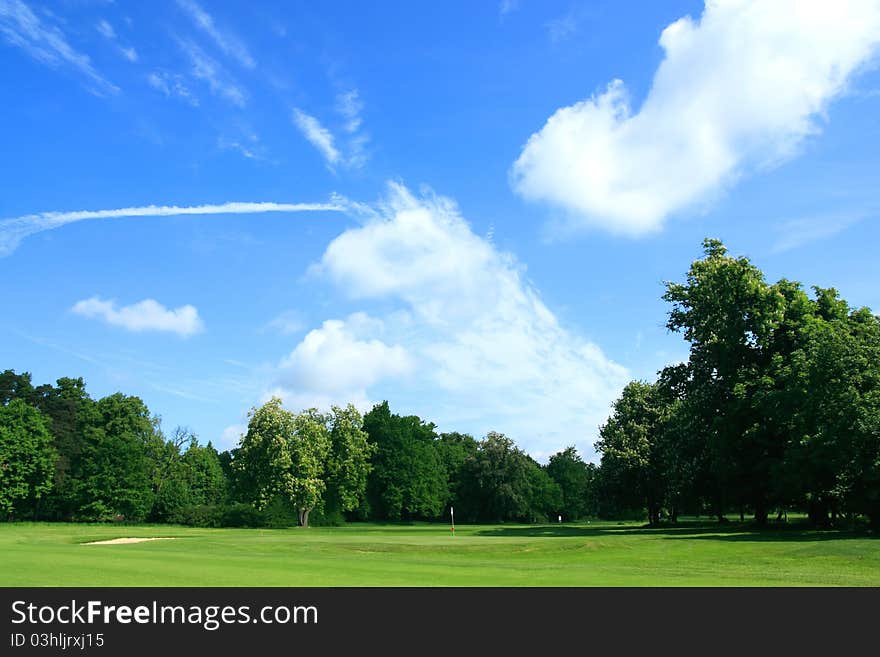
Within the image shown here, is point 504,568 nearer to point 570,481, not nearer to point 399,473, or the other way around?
point 399,473

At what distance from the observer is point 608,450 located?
7869 centimetres

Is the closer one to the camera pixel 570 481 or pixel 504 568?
pixel 504 568

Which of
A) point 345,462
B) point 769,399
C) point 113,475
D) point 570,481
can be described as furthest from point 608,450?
point 570,481

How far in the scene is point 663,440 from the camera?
67562 mm

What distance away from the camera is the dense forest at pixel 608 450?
48062 millimetres

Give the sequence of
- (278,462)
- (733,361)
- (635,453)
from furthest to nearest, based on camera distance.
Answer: (278,462) < (635,453) < (733,361)

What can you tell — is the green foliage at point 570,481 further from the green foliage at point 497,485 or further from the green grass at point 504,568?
the green grass at point 504,568

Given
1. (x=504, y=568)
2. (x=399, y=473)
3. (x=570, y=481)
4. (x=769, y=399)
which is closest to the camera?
(x=504, y=568)

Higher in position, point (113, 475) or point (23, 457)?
point (23, 457)

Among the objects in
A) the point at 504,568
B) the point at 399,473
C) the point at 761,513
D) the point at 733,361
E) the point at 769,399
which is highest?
the point at 733,361

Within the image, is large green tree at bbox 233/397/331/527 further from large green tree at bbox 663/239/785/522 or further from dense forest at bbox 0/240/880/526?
large green tree at bbox 663/239/785/522

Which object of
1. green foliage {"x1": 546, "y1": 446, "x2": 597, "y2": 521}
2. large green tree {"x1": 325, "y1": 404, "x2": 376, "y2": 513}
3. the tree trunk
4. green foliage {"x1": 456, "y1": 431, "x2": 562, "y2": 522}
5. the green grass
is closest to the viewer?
the green grass

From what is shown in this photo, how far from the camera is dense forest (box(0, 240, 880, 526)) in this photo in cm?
4806

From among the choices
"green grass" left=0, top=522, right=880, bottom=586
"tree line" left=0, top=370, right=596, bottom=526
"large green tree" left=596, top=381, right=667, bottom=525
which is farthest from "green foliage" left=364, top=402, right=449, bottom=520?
"green grass" left=0, top=522, right=880, bottom=586
